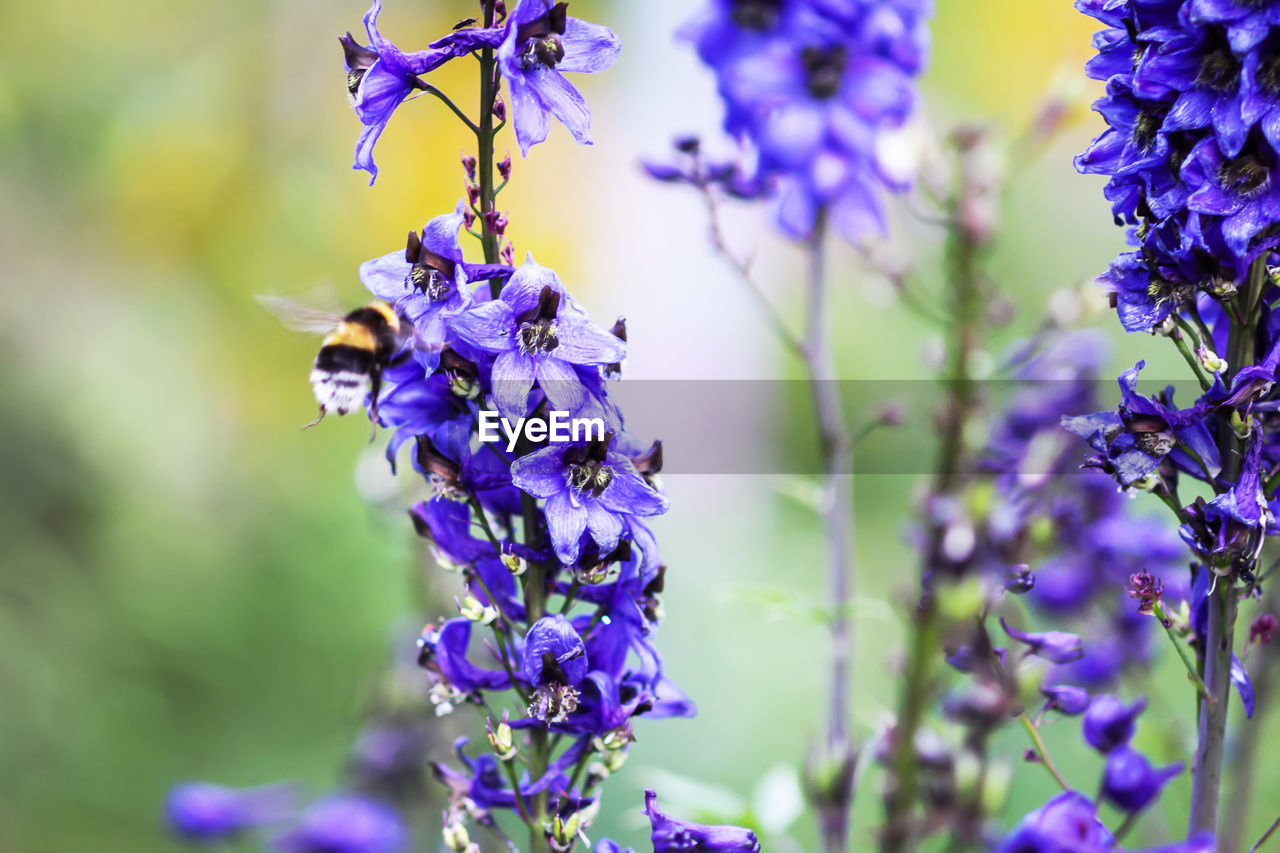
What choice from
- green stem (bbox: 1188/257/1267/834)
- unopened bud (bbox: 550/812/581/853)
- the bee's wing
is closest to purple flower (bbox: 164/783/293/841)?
the bee's wing

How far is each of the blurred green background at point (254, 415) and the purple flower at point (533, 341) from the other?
85cm

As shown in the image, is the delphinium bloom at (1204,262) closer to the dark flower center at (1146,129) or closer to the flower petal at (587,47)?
the dark flower center at (1146,129)

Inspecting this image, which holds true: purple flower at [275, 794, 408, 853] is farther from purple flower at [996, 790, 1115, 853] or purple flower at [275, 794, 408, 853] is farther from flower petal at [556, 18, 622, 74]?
flower petal at [556, 18, 622, 74]

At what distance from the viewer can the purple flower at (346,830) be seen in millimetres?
1664

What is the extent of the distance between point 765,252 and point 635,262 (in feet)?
1.94

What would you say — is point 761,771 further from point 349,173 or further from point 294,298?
point 349,173

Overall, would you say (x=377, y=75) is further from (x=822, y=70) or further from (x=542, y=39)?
(x=822, y=70)

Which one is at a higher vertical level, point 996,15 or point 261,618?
point 996,15

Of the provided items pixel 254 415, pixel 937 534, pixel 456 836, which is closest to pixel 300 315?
pixel 456 836

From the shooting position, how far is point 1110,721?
1.09 meters

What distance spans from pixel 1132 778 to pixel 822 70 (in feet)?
3.30

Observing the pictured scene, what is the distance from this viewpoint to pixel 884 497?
4465 millimetres

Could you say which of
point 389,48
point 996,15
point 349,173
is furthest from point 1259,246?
point 996,15

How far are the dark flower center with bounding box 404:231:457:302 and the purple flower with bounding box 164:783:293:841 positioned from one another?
107 centimetres
